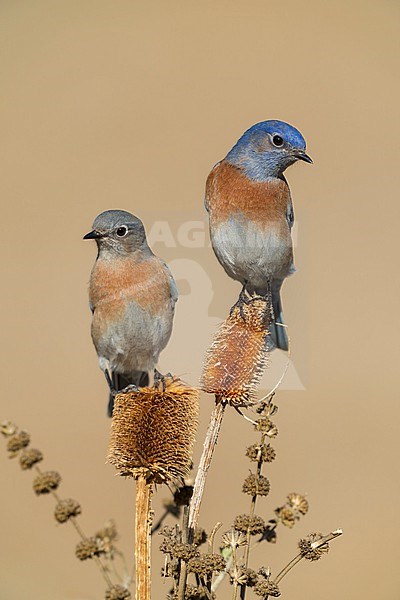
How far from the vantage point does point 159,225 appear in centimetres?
345

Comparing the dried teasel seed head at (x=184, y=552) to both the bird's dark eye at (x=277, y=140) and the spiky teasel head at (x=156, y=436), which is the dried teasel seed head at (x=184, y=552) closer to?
the spiky teasel head at (x=156, y=436)

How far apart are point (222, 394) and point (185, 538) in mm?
473

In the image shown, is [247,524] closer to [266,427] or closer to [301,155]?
[266,427]

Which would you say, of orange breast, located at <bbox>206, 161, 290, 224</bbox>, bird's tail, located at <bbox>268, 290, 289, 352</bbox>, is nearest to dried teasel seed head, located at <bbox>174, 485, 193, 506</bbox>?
bird's tail, located at <bbox>268, 290, 289, 352</bbox>

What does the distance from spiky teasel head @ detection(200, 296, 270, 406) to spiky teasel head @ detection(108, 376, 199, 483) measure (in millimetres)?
90

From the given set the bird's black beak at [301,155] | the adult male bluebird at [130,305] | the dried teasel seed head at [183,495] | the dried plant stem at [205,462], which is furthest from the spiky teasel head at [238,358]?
the bird's black beak at [301,155]

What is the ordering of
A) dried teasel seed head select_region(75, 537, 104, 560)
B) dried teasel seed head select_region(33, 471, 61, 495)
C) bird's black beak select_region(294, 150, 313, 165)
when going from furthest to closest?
bird's black beak select_region(294, 150, 313, 165) < dried teasel seed head select_region(33, 471, 61, 495) < dried teasel seed head select_region(75, 537, 104, 560)

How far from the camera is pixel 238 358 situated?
2605 mm

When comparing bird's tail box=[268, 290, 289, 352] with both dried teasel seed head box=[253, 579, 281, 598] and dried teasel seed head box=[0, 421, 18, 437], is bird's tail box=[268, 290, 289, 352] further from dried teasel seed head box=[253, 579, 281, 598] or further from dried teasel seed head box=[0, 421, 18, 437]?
dried teasel seed head box=[253, 579, 281, 598]

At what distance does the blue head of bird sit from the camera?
12.3 feet

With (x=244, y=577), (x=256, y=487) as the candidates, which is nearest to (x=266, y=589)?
(x=244, y=577)

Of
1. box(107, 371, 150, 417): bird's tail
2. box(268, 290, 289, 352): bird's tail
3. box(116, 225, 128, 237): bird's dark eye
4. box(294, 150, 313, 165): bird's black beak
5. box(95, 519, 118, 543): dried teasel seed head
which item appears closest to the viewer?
box(95, 519, 118, 543): dried teasel seed head

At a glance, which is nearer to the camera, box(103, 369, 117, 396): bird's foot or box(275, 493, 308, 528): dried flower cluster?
box(275, 493, 308, 528): dried flower cluster

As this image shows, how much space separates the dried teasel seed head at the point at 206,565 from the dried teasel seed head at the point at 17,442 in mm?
810
